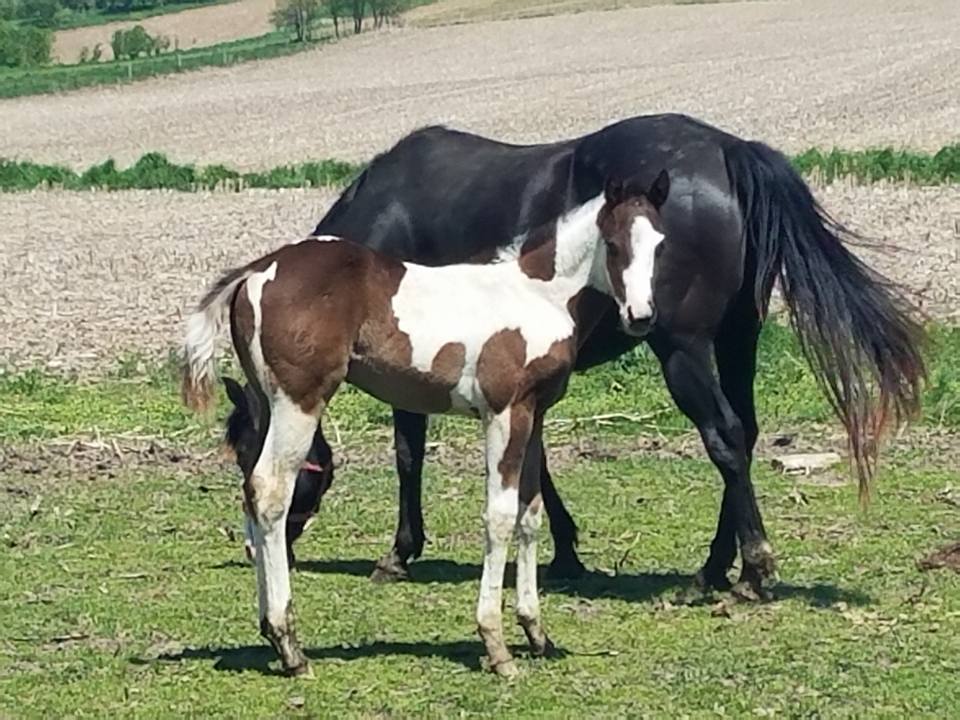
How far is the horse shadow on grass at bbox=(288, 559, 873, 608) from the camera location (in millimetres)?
8711

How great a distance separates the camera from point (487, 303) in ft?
24.8

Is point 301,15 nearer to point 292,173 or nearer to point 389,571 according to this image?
point 292,173

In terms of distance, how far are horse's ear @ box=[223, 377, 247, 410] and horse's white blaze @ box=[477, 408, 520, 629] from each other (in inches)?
64.5

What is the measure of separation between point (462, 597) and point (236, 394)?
4.57 ft

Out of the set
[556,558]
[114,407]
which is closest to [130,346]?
[114,407]

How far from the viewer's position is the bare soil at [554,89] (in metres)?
41.2

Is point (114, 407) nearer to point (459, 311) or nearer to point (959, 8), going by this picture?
point (459, 311)

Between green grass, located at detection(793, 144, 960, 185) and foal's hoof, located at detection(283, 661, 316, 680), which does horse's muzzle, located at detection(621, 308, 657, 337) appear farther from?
green grass, located at detection(793, 144, 960, 185)

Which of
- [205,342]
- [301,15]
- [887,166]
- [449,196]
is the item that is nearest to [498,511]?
[205,342]

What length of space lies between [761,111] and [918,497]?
107 ft

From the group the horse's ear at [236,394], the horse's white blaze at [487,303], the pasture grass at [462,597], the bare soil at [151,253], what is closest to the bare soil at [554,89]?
the bare soil at [151,253]

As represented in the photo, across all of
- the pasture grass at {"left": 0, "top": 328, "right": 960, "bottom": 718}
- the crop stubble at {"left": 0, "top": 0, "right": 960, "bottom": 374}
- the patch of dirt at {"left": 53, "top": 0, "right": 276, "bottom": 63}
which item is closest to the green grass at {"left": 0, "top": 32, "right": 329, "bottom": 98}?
the crop stubble at {"left": 0, "top": 0, "right": 960, "bottom": 374}

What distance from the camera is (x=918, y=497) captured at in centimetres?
1073

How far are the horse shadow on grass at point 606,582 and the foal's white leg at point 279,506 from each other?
6.46ft
